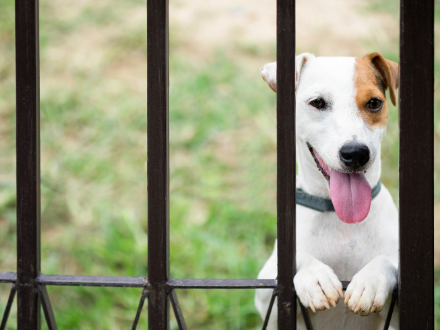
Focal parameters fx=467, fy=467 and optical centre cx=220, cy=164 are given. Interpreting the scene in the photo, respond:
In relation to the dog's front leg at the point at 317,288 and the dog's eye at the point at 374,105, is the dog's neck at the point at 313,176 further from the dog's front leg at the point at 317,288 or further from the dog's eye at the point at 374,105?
the dog's front leg at the point at 317,288

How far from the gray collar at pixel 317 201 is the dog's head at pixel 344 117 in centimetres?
13

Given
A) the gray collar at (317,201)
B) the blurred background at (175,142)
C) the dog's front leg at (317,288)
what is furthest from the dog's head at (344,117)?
the blurred background at (175,142)

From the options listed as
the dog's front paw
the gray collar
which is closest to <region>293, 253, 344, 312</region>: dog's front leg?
the dog's front paw

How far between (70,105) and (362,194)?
4017 mm

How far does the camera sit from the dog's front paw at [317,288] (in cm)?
143

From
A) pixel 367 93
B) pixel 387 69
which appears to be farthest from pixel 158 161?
pixel 387 69

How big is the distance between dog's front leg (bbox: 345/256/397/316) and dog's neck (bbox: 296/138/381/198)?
410mm

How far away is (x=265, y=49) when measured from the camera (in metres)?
5.68

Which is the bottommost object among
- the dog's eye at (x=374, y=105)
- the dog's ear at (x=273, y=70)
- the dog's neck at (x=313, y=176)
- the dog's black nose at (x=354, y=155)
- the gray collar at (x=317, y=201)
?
the gray collar at (x=317, y=201)

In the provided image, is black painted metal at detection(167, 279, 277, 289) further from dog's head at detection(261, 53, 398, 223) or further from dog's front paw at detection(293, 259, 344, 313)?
dog's head at detection(261, 53, 398, 223)

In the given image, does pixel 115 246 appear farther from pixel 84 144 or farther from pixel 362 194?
pixel 362 194

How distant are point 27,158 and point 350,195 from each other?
43.8 inches

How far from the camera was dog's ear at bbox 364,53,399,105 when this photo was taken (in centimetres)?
193

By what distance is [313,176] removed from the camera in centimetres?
190
